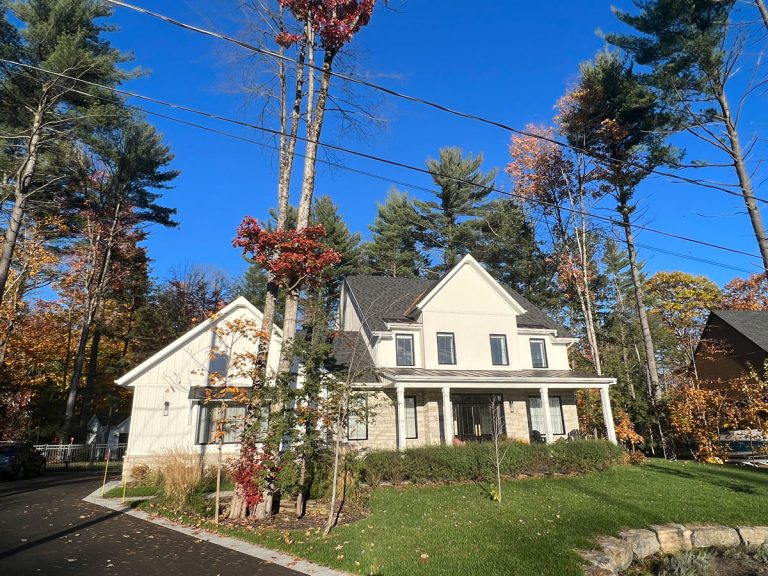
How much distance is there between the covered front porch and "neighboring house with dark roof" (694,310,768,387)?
1128cm

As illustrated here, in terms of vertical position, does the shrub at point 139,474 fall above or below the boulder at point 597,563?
above

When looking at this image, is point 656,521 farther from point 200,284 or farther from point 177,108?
point 200,284

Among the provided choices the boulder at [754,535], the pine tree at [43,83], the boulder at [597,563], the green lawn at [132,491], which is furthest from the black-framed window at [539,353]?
the pine tree at [43,83]

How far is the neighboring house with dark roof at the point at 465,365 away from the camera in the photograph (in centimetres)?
1719

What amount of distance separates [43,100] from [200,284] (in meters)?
18.7

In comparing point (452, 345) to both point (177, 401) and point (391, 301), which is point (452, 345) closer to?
point (391, 301)

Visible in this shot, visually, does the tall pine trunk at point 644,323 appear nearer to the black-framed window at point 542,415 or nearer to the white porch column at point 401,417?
the black-framed window at point 542,415

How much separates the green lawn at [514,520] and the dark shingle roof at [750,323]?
49.0 ft

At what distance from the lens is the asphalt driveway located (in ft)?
19.9

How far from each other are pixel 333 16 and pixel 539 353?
1619 cm

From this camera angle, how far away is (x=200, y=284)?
34.2 meters

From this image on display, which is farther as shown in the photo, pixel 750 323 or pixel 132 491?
pixel 750 323

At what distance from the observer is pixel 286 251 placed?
33.5 feet

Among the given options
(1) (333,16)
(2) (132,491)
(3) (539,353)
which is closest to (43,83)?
(1) (333,16)
